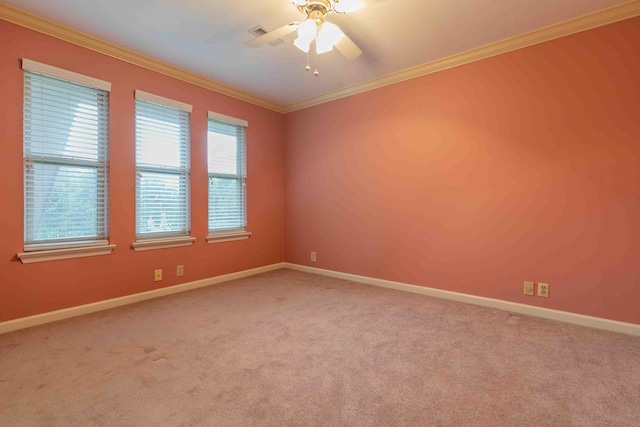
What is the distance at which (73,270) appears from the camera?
284 cm

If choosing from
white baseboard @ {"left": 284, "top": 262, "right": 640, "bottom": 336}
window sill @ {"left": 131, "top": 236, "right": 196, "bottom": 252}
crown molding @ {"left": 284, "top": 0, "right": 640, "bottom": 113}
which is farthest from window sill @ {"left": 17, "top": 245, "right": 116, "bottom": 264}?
crown molding @ {"left": 284, "top": 0, "right": 640, "bottom": 113}

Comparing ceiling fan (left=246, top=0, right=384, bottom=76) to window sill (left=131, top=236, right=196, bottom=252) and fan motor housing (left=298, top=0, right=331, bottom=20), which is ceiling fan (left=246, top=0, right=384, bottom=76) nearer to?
fan motor housing (left=298, top=0, right=331, bottom=20)

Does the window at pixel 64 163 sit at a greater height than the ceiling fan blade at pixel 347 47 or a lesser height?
lesser

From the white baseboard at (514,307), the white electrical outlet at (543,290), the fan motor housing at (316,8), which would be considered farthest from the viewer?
the white electrical outlet at (543,290)

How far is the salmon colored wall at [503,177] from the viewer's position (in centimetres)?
255

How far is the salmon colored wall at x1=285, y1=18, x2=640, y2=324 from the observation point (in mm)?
2547

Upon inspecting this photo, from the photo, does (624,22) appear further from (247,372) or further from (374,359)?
(247,372)

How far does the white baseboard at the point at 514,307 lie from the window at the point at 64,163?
2976 mm

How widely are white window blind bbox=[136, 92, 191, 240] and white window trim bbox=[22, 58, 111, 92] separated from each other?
0.33 metres

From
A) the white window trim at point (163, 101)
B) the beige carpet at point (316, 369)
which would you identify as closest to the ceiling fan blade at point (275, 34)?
the white window trim at point (163, 101)

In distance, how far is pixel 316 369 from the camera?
197 centimetres

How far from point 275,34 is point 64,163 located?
2240mm

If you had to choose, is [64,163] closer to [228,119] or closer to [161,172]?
[161,172]

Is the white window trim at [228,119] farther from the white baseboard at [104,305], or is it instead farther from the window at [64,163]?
the white baseboard at [104,305]
